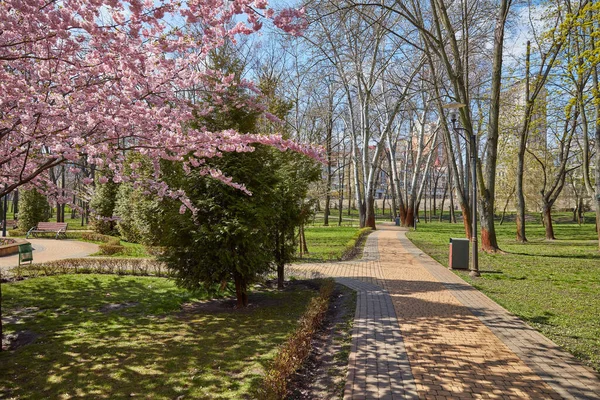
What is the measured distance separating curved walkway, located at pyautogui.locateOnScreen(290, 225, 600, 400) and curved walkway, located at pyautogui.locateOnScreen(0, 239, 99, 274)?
12436 mm

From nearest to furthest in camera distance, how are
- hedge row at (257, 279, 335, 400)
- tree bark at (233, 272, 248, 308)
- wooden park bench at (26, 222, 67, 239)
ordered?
hedge row at (257, 279, 335, 400) < tree bark at (233, 272, 248, 308) < wooden park bench at (26, 222, 67, 239)

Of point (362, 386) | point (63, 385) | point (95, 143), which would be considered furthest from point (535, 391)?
point (95, 143)

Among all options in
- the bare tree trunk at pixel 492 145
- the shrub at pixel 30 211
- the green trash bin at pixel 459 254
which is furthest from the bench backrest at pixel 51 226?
the bare tree trunk at pixel 492 145

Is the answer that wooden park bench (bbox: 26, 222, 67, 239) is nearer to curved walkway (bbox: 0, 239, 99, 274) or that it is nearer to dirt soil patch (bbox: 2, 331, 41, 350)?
curved walkway (bbox: 0, 239, 99, 274)

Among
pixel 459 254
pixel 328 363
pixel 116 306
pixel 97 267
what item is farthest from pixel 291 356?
pixel 97 267

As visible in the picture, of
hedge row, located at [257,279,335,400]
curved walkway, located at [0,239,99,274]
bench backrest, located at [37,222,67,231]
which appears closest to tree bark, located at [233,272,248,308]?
hedge row, located at [257,279,335,400]

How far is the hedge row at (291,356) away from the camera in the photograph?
4117mm

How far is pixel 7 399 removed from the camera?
4.34m

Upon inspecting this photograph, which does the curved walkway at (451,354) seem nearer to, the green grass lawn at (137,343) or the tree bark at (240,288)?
the green grass lawn at (137,343)

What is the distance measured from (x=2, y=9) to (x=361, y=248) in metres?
16.9

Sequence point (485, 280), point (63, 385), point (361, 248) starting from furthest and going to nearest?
point (361, 248)
point (485, 280)
point (63, 385)

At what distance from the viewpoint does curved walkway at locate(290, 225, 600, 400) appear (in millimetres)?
4465

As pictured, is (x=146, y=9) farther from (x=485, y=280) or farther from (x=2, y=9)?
(x=485, y=280)

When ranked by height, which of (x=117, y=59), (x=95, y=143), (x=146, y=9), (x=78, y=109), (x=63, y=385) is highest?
(x=146, y=9)
